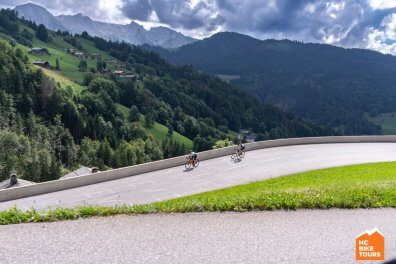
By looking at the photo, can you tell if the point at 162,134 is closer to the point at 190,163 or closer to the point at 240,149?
the point at 240,149

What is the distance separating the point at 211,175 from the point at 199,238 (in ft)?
71.7

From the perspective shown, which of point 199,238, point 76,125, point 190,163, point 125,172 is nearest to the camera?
point 199,238

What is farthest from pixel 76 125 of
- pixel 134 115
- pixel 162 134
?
pixel 162 134

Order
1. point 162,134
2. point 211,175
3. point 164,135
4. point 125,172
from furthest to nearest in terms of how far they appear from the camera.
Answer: point 162,134 < point 164,135 < point 211,175 < point 125,172

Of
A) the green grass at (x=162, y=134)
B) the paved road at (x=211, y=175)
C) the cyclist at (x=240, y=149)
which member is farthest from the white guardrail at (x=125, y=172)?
the green grass at (x=162, y=134)

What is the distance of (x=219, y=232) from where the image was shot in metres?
10.7

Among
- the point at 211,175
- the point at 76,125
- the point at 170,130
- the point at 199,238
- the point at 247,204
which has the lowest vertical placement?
the point at 170,130

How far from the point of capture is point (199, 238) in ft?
33.5

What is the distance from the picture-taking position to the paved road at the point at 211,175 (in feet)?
83.3

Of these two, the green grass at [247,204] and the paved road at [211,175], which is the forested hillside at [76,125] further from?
the green grass at [247,204]

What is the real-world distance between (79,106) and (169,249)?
449ft

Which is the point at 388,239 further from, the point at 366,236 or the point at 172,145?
the point at 172,145

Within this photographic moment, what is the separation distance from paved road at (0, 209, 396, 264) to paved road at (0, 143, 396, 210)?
13.5 metres

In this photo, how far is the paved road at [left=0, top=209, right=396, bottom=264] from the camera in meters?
8.97
